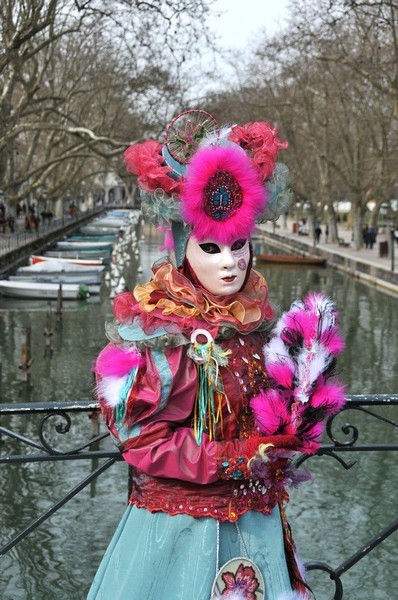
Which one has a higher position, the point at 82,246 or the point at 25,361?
the point at 82,246

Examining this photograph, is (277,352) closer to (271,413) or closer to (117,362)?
(271,413)

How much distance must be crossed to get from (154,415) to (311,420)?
0.51m

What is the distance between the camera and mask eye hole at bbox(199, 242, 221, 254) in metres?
3.45

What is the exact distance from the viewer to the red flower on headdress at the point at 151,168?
339cm

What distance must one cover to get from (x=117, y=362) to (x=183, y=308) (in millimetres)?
305

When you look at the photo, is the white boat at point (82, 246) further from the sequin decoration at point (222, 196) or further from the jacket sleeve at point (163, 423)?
the jacket sleeve at point (163, 423)

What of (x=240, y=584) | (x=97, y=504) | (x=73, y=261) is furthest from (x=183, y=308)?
(x=73, y=261)

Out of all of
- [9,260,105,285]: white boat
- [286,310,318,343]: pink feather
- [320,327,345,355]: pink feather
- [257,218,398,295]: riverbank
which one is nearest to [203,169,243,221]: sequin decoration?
[286,310,318,343]: pink feather

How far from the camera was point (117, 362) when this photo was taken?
3.22m

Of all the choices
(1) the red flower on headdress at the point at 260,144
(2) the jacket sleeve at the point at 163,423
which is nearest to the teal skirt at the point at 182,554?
(2) the jacket sleeve at the point at 163,423

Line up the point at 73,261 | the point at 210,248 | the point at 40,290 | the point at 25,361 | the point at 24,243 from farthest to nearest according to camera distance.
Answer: the point at 24,243 < the point at 73,261 < the point at 40,290 < the point at 25,361 < the point at 210,248

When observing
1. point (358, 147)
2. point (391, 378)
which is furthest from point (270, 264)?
point (391, 378)

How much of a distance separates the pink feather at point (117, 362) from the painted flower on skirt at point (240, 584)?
732 mm

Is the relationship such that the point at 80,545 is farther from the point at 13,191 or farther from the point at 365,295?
the point at 13,191
